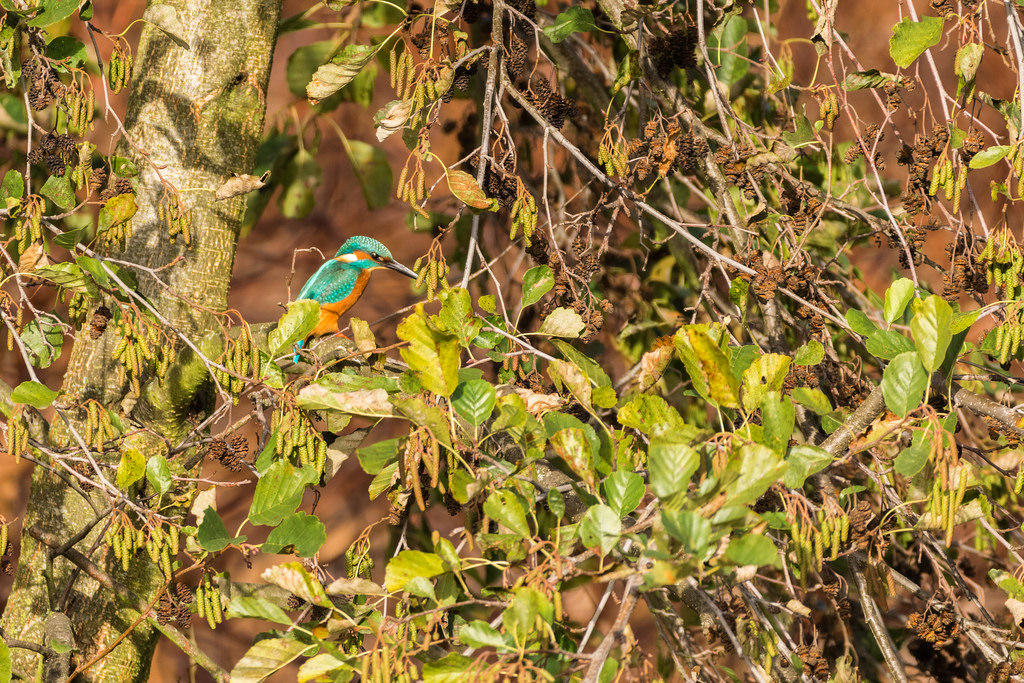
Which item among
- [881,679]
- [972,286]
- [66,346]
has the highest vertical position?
[972,286]

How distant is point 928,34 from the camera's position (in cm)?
114

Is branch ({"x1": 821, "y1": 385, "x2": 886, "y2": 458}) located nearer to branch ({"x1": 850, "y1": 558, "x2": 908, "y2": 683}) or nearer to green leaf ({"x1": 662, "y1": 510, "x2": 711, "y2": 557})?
green leaf ({"x1": 662, "y1": 510, "x2": 711, "y2": 557})

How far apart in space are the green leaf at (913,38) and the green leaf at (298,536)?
0.95 meters

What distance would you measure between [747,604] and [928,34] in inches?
31.2

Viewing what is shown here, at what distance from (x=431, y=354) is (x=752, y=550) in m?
A: 0.37

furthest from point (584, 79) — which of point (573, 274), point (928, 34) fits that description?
point (928, 34)

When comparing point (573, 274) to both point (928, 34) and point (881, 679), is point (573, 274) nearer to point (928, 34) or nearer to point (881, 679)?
point (928, 34)

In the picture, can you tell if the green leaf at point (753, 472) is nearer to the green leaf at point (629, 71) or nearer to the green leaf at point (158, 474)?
the green leaf at point (158, 474)

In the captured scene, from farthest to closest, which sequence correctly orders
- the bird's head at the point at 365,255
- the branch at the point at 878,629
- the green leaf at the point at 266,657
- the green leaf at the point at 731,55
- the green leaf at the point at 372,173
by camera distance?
the green leaf at the point at 372,173 → the bird's head at the point at 365,255 → the green leaf at the point at 731,55 → the branch at the point at 878,629 → the green leaf at the point at 266,657

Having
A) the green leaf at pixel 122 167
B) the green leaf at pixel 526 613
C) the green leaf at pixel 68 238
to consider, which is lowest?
the green leaf at pixel 526 613

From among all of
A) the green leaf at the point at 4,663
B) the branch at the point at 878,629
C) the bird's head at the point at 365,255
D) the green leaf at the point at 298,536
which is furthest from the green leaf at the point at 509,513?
the bird's head at the point at 365,255

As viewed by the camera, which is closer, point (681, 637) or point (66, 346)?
point (681, 637)

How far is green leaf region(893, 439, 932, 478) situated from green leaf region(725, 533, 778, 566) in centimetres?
26

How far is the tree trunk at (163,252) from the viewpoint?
1.41m
